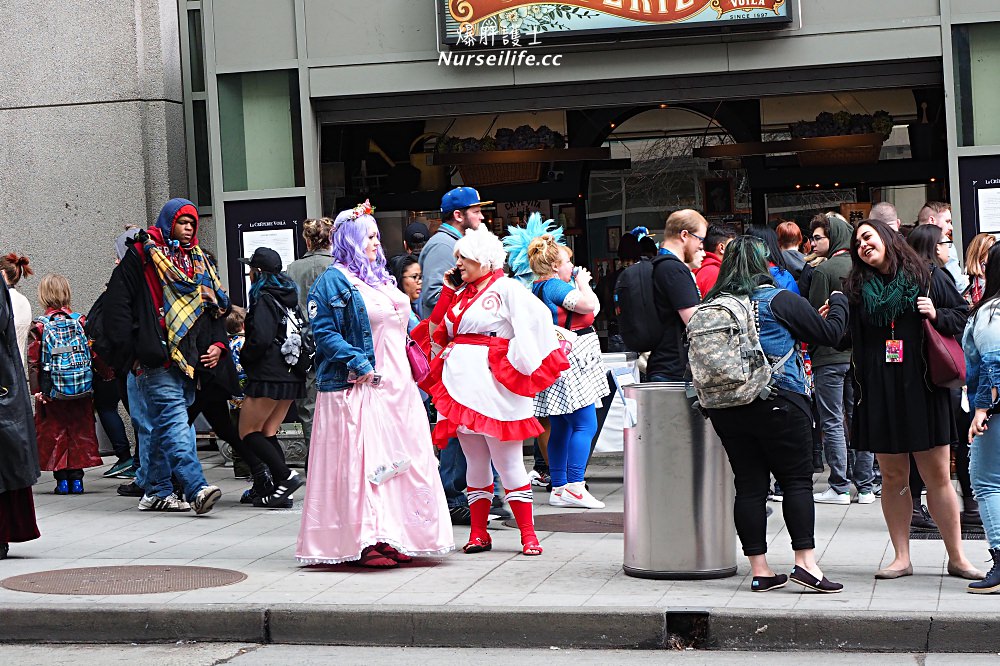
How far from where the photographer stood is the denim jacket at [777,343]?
704cm

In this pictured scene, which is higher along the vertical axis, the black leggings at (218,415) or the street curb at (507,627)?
the black leggings at (218,415)

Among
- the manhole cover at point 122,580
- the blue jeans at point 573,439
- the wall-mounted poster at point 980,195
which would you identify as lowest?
the manhole cover at point 122,580

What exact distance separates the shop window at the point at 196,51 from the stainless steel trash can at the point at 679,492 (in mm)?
8720

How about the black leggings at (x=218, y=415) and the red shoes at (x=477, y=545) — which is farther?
the black leggings at (x=218, y=415)

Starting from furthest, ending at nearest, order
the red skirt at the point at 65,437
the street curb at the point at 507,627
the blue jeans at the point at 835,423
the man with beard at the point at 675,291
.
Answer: the red skirt at the point at 65,437
the blue jeans at the point at 835,423
the man with beard at the point at 675,291
the street curb at the point at 507,627

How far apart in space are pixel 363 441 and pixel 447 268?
2097 millimetres

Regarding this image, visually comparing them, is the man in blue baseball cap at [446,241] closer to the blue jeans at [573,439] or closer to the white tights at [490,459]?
the blue jeans at [573,439]

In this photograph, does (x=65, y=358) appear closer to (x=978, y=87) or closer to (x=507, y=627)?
(x=507, y=627)

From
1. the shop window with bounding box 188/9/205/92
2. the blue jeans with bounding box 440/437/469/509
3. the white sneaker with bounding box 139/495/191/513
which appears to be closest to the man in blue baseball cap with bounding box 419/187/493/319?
the blue jeans with bounding box 440/437/469/509

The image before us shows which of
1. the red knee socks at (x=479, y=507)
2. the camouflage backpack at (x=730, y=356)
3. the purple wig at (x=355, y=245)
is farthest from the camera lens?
the red knee socks at (x=479, y=507)

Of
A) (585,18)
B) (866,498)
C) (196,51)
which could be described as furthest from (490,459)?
(196,51)

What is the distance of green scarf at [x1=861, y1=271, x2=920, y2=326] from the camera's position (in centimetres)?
720

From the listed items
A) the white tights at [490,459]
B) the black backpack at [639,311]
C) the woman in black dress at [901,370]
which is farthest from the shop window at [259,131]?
the woman in black dress at [901,370]

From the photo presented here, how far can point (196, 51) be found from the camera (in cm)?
1476
